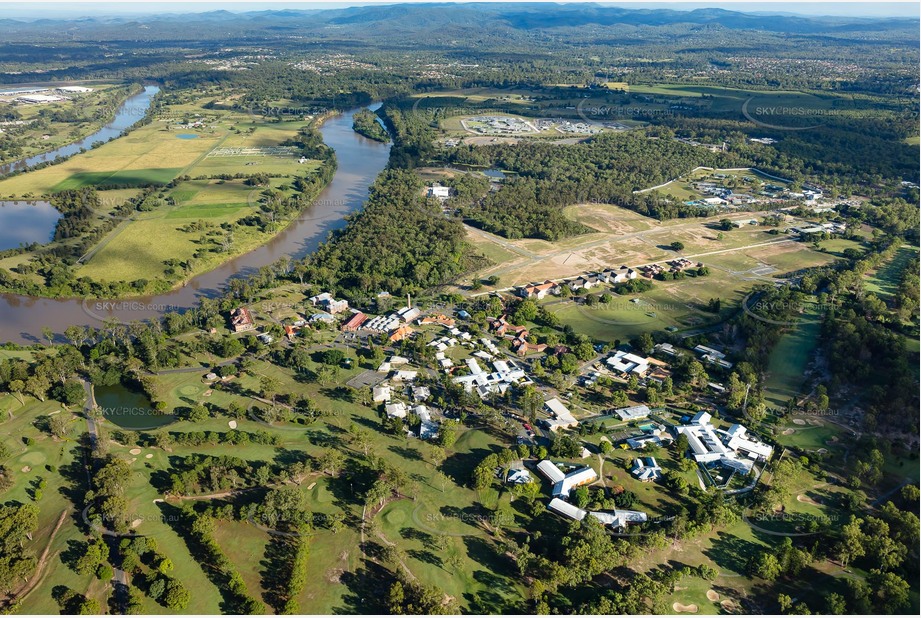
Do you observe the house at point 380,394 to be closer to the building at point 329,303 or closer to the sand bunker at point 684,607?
the building at point 329,303

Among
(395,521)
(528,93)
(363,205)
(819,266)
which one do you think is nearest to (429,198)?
(363,205)

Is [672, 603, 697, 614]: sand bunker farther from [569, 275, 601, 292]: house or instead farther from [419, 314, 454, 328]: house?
[569, 275, 601, 292]: house

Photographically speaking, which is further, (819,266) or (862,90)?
(862,90)

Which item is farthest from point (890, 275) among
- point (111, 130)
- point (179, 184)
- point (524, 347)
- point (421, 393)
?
point (111, 130)

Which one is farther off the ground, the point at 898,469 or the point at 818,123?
the point at 818,123

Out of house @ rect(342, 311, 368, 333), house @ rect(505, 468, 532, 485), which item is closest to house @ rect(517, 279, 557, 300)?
house @ rect(342, 311, 368, 333)

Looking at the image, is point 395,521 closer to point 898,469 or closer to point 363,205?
point 898,469

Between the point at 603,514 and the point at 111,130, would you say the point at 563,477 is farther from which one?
the point at 111,130
